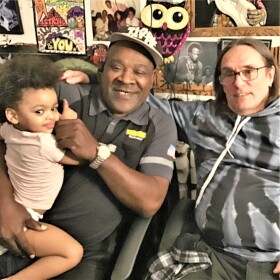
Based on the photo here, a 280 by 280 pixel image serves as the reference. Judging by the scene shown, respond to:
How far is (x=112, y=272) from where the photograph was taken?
42.8 inches

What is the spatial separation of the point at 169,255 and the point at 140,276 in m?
0.10

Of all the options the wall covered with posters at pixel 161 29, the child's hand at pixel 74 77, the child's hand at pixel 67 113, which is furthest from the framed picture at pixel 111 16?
the child's hand at pixel 67 113

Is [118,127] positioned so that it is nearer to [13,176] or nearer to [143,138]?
[143,138]

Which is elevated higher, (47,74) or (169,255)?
(47,74)

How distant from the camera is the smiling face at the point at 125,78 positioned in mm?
1146

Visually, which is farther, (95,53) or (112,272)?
(95,53)

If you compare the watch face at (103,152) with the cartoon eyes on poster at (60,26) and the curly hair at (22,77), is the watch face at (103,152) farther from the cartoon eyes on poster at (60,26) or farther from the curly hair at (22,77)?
the cartoon eyes on poster at (60,26)

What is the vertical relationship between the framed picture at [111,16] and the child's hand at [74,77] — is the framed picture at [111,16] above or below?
above

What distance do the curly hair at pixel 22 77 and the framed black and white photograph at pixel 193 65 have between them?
317 millimetres

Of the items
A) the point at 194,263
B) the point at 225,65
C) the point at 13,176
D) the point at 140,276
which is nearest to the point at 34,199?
the point at 13,176

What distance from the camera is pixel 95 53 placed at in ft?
4.03

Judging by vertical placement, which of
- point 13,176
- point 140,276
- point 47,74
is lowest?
point 140,276

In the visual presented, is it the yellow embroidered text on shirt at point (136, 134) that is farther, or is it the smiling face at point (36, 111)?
the yellow embroidered text on shirt at point (136, 134)

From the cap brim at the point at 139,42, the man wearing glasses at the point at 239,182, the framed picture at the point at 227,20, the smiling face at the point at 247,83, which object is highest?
the framed picture at the point at 227,20
